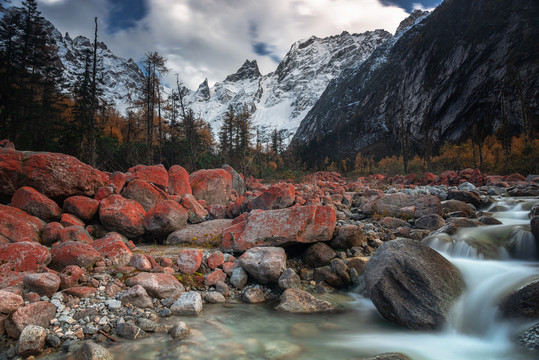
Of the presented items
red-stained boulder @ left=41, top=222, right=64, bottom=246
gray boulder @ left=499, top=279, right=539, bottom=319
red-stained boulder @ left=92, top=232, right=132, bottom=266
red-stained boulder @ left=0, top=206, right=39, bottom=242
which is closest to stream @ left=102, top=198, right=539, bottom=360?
gray boulder @ left=499, top=279, right=539, bottom=319

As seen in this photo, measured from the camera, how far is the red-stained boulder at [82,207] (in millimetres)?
7691

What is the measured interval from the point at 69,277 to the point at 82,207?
13.7 ft

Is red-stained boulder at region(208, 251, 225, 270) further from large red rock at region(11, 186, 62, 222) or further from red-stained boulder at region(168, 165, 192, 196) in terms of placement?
red-stained boulder at region(168, 165, 192, 196)

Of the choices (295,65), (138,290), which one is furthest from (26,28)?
(295,65)

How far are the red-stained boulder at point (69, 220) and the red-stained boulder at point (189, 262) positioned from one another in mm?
3577

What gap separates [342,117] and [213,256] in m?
68.5

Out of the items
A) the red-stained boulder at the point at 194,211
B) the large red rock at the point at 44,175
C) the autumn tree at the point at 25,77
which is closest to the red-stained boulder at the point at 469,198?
the red-stained boulder at the point at 194,211

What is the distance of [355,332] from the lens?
13.5 ft

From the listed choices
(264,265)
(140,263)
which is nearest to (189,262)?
(140,263)

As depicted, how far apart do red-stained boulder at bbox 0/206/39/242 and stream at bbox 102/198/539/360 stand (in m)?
4.30

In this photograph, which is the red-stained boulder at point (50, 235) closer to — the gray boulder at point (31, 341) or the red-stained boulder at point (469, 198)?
the gray boulder at point (31, 341)

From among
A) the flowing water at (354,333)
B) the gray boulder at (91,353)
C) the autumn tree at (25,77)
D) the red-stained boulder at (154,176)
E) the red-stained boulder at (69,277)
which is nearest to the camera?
the gray boulder at (91,353)

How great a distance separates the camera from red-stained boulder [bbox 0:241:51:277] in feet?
14.1

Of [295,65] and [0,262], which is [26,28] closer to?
[0,262]
